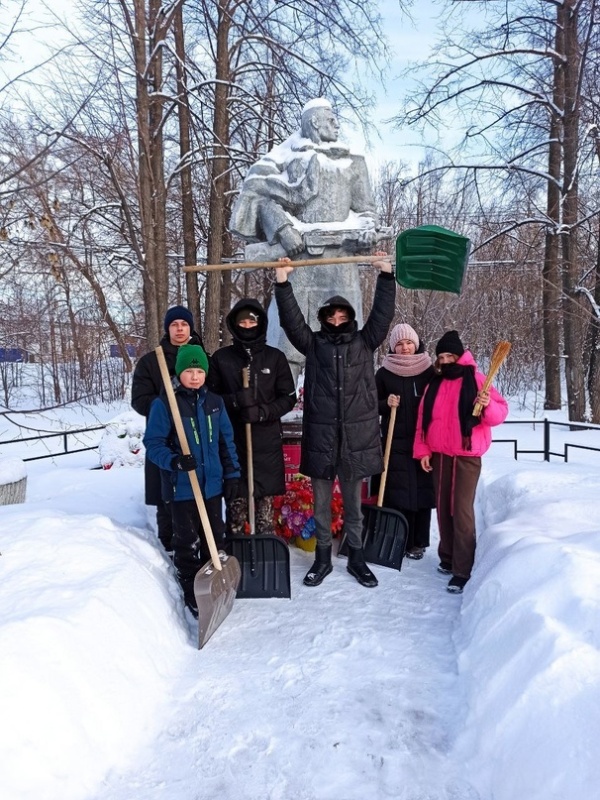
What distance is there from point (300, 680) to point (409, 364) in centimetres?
239

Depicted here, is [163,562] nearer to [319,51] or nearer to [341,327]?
[341,327]

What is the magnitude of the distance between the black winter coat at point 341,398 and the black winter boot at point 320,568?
562 mm

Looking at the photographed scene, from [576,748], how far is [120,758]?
1.60m

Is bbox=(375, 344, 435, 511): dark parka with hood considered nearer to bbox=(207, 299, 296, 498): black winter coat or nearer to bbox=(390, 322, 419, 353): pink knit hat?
bbox=(390, 322, 419, 353): pink knit hat

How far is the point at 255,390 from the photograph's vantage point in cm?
382

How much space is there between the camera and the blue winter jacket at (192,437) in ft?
11.0

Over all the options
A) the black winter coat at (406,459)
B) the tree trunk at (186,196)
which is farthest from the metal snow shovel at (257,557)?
the tree trunk at (186,196)

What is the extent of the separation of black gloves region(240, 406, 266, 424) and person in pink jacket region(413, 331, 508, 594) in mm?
1116

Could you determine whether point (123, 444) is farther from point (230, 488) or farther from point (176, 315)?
point (230, 488)

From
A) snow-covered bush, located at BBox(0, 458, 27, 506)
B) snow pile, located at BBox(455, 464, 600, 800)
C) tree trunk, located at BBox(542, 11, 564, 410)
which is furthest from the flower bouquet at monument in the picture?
tree trunk, located at BBox(542, 11, 564, 410)

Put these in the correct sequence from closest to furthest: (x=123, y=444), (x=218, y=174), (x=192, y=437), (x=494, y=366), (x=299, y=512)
Result: (x=192, y=437) < (x=494, y=366) < (x=299, y=512) < (x=123, y=444) < (x=218, y=174)

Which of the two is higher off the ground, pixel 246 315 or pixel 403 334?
pixel 246 315

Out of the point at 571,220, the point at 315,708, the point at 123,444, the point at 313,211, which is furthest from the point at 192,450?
the point at 571,220

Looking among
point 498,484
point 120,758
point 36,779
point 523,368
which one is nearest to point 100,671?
point 120,758
